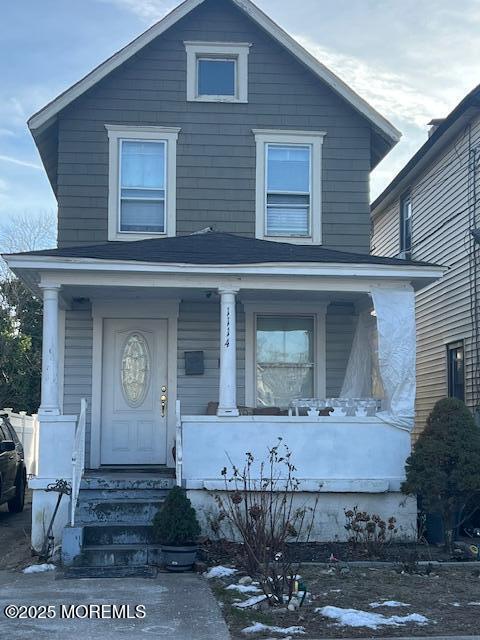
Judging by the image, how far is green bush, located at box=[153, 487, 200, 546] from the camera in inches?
354

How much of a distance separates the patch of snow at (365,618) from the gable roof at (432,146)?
8528mm

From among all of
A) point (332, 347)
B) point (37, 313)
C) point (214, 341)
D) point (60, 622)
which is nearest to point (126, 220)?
point (214, 341)

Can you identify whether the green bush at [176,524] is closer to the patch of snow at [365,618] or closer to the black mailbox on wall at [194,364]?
the patch of snow at [365,618]

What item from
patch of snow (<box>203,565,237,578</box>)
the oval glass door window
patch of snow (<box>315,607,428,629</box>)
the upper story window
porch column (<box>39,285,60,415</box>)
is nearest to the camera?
patch of snow (<box>315,607,428,629</box>)

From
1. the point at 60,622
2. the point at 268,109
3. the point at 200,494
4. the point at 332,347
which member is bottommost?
the point at 60,622

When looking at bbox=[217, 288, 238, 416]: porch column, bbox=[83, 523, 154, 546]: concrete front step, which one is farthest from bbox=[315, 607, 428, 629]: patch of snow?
bbox=[217, 288, 238, 416]: porch column

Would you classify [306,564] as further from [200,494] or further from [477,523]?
[477,523]

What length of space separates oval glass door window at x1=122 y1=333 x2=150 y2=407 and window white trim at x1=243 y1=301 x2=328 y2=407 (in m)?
1.48

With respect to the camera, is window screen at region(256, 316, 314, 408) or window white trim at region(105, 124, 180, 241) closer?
window screen at region(256, 316, 314, 408)

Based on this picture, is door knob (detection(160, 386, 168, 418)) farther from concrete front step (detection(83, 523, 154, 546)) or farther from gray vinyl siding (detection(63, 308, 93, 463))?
concrete front step (detection(83, 523, 154, 546))

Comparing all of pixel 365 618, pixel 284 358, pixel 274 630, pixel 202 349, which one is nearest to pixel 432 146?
pixel 284 358

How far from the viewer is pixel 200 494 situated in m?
10.3

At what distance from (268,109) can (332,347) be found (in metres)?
3.81

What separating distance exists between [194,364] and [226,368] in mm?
1773
